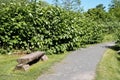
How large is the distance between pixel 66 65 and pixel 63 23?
15.1 feet

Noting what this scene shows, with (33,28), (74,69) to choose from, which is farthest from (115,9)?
(74,69)

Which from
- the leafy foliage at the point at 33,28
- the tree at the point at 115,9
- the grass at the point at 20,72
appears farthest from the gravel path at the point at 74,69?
the tree at the point at 115,9

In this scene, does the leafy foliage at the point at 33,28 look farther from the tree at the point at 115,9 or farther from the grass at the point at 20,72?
the tree at the point at 115,9

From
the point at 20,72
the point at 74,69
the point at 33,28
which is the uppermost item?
the point at 33,28

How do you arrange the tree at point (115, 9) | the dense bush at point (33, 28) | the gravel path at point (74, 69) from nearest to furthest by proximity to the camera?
1. the gravel path at point (74, 69)
2. the dense bush at point (33, 28)
3. the tree at point (115, 9)

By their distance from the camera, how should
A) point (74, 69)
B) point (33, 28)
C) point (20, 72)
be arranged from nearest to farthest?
point (20, 72)
point (74, 69)
point (33, 28)

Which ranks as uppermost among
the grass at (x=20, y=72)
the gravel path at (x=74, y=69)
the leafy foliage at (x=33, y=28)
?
the leafy foliage at (x=33, y=28)

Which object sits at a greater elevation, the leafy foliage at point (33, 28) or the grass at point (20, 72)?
the leafy foliage at point (33, 28)

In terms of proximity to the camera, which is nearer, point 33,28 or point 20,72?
point 20,72

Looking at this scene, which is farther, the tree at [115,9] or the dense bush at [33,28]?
the tree at [115,9]

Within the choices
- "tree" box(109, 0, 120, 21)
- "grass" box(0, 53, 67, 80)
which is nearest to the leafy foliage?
"grass" box(0, 53, 67, 80)

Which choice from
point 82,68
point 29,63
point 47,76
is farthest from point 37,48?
point 47,76

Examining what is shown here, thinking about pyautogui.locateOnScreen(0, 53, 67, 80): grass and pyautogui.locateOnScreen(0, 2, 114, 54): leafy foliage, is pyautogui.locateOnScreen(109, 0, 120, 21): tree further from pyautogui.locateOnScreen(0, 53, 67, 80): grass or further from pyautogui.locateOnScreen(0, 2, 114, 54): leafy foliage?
pyautogui.locateOnScreen(0, 53, 67, 80): grass

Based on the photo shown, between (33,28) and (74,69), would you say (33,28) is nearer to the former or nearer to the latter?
(33,28)
